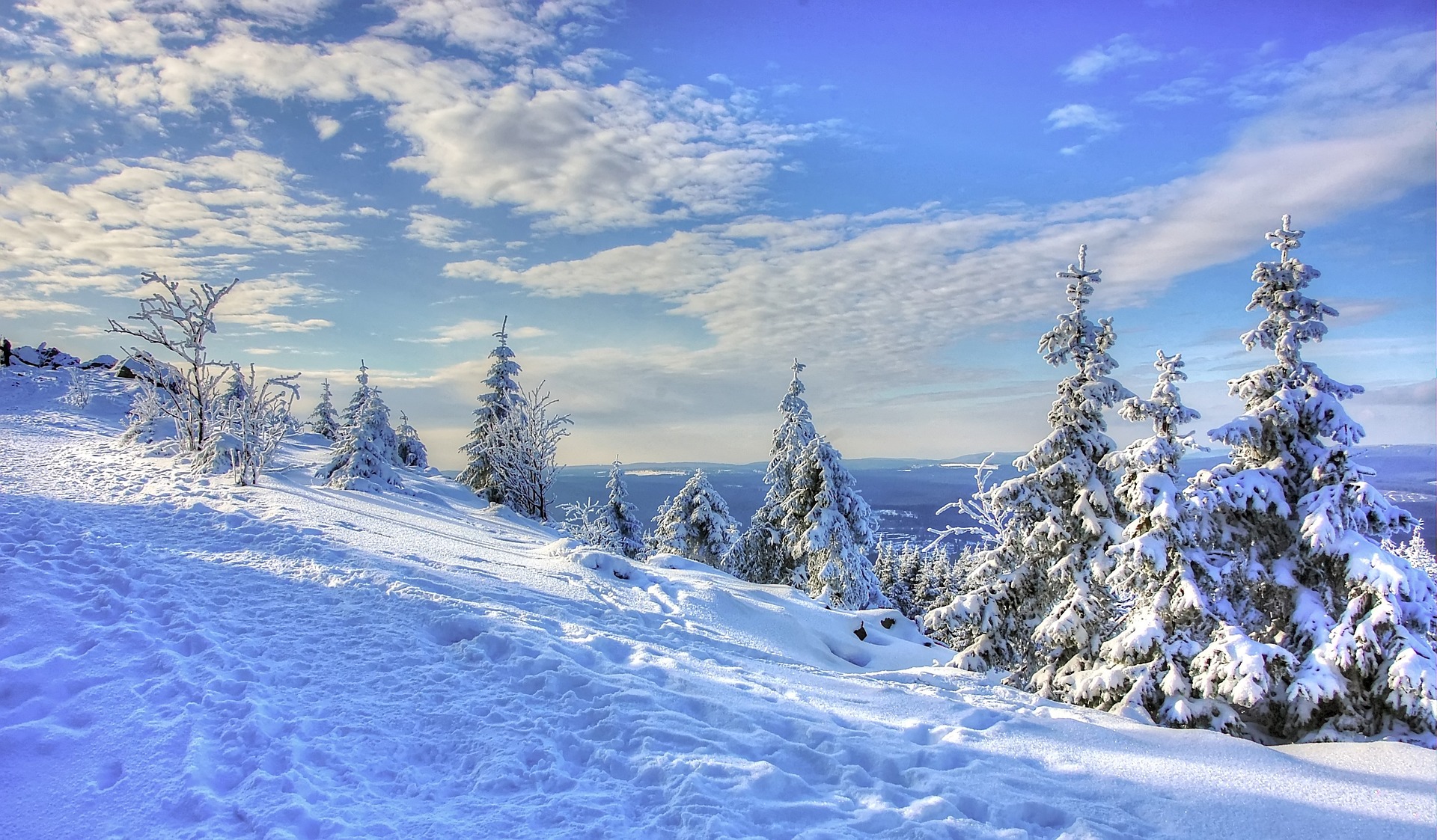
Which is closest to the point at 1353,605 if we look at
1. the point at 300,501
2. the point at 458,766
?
the point at 458,766

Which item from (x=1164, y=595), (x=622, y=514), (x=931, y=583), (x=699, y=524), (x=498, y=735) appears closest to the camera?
(x=498, y=735)

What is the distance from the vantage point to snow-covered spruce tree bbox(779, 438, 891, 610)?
24312 millimetres

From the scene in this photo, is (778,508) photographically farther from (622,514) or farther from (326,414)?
(326,414)

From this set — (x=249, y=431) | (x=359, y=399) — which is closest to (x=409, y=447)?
(x=359, y=399)

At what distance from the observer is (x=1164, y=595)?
926 centimetres

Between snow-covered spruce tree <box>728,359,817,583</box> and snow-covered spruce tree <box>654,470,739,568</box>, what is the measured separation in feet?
7.40

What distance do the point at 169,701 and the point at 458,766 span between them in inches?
91.5

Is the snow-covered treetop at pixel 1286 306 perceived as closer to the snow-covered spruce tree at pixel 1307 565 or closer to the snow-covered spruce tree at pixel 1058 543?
the snow-covered spruce tree at pixel 1307 565

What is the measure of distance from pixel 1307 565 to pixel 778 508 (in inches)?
Answer: 777

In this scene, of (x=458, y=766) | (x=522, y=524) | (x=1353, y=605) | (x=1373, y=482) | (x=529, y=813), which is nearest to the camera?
(x=529, y=813)

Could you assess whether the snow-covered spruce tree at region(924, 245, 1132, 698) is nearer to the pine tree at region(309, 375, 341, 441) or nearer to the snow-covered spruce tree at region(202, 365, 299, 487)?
the snow-covered spruce tree at region(202, 365, 299, 487)

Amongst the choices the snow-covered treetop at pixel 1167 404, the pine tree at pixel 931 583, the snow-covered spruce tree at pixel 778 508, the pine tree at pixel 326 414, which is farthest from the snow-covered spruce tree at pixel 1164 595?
the pine tree at pixel 326 414

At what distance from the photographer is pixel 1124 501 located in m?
10.8

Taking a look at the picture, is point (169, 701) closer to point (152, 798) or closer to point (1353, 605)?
point (152, 798)
